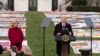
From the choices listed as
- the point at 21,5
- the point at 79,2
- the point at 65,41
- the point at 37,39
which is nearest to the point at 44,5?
the point at 21,5

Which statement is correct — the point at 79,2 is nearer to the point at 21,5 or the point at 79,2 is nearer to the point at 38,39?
the point at 21,5

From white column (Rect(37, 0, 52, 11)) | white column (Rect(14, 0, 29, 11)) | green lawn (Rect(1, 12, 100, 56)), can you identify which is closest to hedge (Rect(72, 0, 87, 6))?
white column (Rect(37, 0, 52, 11))

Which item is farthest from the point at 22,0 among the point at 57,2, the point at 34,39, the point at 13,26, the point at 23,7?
the point at 13,26

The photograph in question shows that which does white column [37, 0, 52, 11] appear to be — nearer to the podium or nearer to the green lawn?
the green lawn

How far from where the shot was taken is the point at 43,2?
5962cm

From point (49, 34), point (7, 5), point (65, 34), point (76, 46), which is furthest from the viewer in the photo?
point (7, 5)

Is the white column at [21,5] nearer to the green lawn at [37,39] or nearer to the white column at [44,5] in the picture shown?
the white column at [44,5]

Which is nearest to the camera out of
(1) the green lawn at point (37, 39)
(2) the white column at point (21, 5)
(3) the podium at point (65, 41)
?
(3) the podium at point (65, 41)

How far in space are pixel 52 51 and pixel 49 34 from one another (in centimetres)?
495

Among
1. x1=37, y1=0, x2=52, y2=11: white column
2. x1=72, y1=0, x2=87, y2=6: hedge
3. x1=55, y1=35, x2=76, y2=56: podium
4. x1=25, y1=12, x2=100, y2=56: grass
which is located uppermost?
x1=55, y1=35, x2=76, y2=56: podium

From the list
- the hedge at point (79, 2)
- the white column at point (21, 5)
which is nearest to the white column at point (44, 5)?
the white column at point (21, 5)

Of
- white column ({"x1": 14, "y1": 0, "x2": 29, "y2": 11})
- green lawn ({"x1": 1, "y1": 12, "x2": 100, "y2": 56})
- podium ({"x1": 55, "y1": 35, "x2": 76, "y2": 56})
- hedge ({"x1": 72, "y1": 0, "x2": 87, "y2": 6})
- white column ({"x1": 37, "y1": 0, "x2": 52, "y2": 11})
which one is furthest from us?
white column ({"x1": 37, "y1": 0, "x2": 52, "y2": 11})

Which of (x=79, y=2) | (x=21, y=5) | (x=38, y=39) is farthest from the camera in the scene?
(x=21, y=5)

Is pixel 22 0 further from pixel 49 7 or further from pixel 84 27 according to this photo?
pixel 84 27
